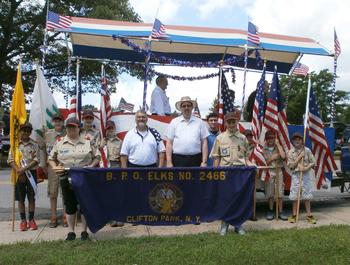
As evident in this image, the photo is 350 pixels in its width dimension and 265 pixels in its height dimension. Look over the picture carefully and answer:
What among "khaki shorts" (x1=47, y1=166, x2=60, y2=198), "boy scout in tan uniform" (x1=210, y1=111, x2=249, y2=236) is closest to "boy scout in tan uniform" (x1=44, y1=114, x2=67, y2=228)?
"khaki shorts" (x1=47, y1=166, x2=60, y2=198)

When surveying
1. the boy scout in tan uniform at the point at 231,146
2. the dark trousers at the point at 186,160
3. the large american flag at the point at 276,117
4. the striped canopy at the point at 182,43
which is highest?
the striped canopy at the point at 182,43

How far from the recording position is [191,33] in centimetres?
988

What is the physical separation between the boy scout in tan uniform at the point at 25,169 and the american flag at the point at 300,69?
6794 millimetres

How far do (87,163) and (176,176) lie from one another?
4.41 ft

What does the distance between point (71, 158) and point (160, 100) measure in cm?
309

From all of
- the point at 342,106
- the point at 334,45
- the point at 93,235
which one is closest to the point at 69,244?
the point at 93,235

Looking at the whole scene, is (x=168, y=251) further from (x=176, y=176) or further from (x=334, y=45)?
(x=334, y=45)

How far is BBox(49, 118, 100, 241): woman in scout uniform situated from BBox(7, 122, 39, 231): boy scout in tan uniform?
0.89 meters

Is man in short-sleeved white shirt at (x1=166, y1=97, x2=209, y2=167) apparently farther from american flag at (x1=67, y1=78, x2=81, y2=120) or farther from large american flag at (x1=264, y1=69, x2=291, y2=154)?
american flag at (x1=67, y1=78, x2=81, y2=120)

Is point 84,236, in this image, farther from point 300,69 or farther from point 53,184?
point 300,69

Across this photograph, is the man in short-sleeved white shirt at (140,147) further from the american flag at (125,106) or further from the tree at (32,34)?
the tree at (32,34)

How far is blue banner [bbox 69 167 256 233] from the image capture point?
22.8 feet

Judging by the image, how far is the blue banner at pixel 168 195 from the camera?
696 centimetres

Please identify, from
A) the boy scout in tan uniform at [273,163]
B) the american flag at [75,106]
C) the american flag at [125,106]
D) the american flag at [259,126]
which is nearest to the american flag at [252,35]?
the american flag at [259,126]
